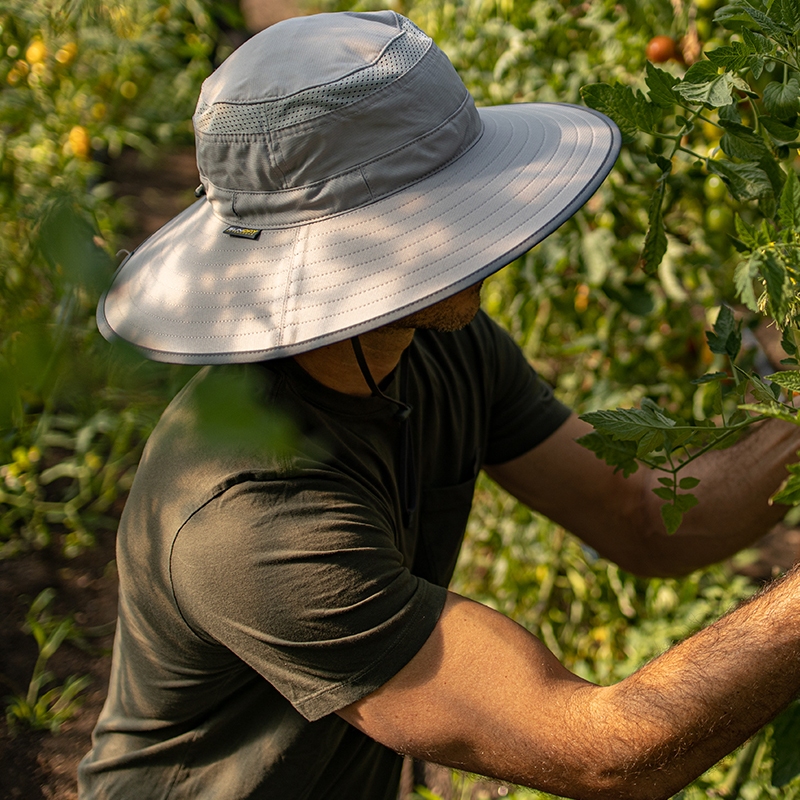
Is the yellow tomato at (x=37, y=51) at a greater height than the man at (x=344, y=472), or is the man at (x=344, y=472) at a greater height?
the man at (x=344, y=472)

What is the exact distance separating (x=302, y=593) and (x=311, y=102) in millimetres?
560

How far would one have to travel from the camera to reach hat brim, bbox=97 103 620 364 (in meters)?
1.00

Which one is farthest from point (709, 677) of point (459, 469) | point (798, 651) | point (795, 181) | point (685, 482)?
point (459, 469)

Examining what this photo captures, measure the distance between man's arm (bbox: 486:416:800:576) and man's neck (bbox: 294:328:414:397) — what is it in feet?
1.42

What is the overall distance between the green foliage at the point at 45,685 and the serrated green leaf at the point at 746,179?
5.71 feet

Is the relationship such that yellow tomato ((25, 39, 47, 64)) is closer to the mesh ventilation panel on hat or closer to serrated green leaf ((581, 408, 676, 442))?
the mesh ventilation panel on hat

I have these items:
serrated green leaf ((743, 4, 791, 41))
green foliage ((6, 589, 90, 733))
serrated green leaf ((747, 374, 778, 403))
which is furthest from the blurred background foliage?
serrated green leaf ((743, 4, 791, 41))

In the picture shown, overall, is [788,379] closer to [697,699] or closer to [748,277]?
[748,277]

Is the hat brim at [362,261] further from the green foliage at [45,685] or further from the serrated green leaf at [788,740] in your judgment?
the green foliage at [45,685]

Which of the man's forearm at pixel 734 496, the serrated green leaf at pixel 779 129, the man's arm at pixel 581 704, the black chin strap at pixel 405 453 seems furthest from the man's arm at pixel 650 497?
the serrated green leaf at pixel 779 129

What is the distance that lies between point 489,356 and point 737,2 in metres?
0.79

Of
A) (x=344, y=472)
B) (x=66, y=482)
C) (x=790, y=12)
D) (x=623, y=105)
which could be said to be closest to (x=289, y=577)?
(x=344, y=472)

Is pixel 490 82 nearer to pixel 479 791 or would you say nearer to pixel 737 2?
pixel 737 2

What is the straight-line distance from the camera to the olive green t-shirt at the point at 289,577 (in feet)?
3.46
